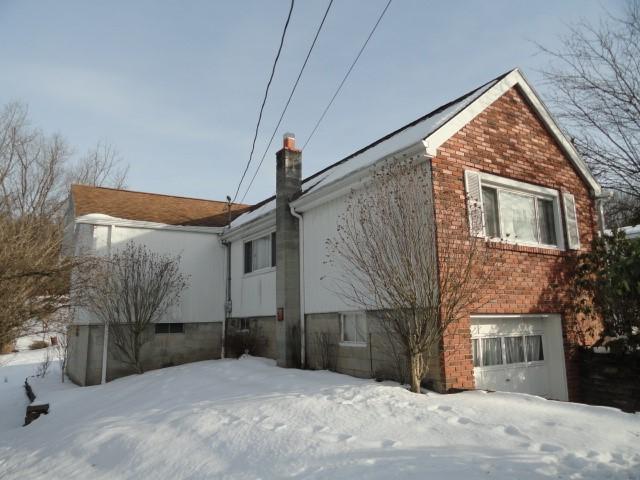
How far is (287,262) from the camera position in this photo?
1045cm

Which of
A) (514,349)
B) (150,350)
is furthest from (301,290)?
(150,350)

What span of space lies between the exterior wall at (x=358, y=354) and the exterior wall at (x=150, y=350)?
4.73m

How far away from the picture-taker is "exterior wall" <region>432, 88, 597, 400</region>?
7.34 m

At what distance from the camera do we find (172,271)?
13.1 meters

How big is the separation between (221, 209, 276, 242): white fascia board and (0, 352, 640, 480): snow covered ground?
4916mm

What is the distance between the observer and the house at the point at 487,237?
7.74 metres

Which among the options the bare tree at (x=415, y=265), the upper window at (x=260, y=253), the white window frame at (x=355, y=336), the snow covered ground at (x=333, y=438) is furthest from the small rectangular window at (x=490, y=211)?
the upper window at (x=260, y=253)

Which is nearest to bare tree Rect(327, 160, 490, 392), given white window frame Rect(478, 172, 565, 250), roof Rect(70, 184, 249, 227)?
white window frame Rect(478, 172, 565, 250)

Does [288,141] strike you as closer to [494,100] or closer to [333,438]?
[494,100]

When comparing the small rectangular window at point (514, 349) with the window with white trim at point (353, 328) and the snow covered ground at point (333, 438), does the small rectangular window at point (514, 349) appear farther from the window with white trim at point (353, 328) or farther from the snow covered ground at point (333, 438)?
the window with white trim at point (353, 328)

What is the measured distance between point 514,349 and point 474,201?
289 cm

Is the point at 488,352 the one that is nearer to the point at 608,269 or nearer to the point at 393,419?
the point at 608,269

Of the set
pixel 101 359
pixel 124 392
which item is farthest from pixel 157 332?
pixel 124 392

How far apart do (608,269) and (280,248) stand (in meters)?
6.53
